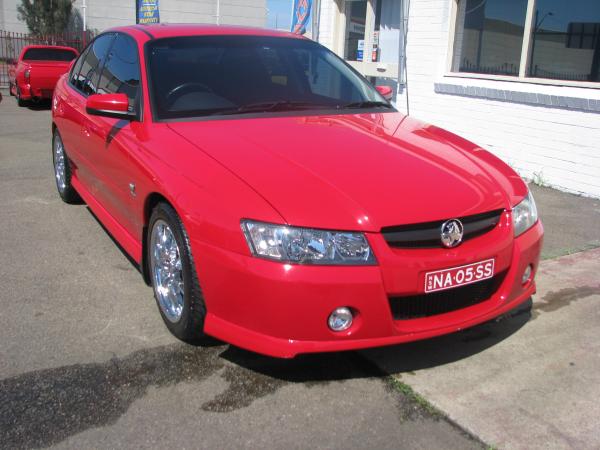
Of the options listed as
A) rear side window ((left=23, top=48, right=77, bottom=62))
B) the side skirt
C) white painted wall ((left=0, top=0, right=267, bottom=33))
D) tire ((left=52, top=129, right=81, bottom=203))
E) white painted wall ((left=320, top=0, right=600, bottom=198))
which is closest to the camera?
the side skirt

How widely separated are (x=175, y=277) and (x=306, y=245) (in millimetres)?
951

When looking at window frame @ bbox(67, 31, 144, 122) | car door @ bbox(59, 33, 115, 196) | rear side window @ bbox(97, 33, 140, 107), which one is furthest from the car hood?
car door @ bbox(59, 33, 115, 196)

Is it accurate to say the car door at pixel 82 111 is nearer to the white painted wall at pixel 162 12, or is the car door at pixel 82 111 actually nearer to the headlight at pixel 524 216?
the headlight at pixel 524 216

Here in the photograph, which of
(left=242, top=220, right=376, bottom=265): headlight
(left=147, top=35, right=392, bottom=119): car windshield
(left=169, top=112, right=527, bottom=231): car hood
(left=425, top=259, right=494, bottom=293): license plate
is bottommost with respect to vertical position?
(left=425, top=259, right=494, bottom=293): license plate

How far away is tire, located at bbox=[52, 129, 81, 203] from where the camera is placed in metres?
5.69

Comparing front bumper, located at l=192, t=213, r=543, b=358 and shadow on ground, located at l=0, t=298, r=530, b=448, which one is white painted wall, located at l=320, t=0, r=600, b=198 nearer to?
shadow on ground, located at l=0, t=298, r=530, b=448

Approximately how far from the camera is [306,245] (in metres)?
2.59

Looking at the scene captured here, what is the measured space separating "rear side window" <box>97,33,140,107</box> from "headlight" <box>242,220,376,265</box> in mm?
1654

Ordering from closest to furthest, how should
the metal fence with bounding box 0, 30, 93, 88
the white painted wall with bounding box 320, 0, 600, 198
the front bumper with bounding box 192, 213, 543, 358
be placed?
1. the front bumper with bounding box 192, 213, 543, 358
2. the white painted wall with bounding box 320, 0, 600, 198
3. the metal fence with bounding box 0, 30, 93, 88

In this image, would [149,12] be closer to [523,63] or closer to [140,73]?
[523,63]

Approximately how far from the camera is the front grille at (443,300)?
2.76 metres

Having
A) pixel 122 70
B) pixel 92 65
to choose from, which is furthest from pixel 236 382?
pixel 92 65

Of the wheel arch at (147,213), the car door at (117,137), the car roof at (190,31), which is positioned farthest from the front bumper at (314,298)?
the car roof at (190,31)

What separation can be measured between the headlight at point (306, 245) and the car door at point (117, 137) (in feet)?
4.14
